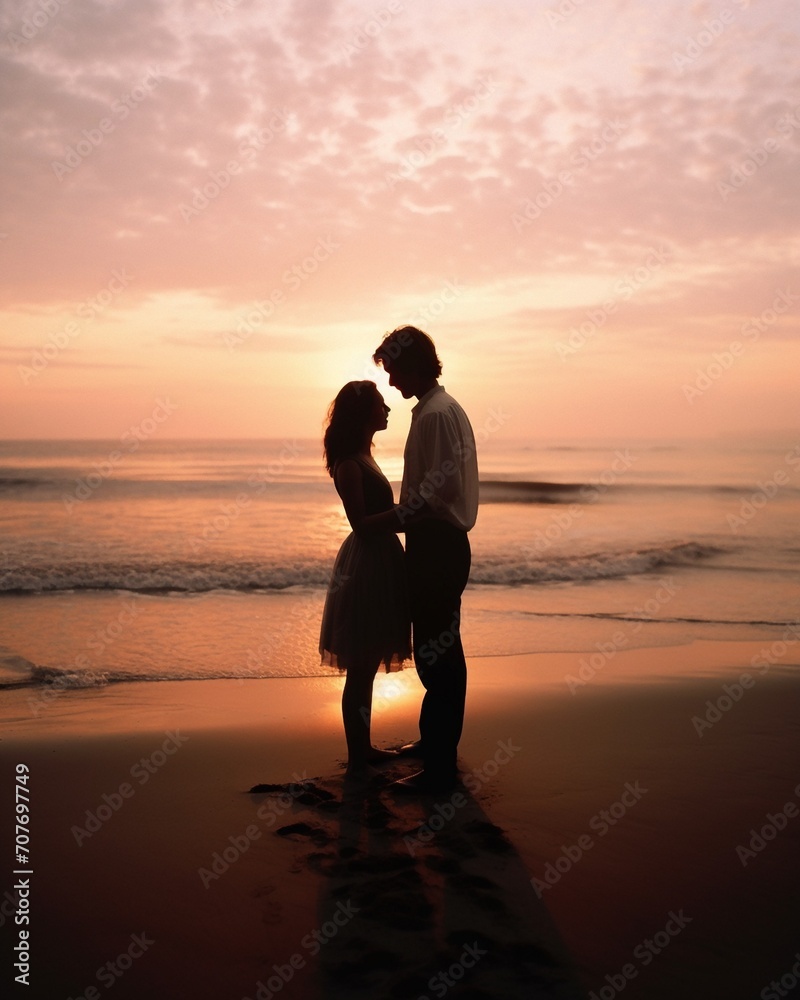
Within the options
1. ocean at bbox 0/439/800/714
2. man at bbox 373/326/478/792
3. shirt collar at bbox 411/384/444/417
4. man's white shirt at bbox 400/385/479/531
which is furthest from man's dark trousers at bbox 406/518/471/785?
ocean at bbox 0/439/800/714

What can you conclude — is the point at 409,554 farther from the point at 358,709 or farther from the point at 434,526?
the point at 358,709

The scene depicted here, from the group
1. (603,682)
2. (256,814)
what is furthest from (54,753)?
(603,682)

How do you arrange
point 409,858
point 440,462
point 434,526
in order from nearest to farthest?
point 409,858
point 440,462
point 434,526

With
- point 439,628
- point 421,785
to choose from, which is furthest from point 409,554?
point 421,785

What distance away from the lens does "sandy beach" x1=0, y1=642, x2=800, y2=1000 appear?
2.76 meters

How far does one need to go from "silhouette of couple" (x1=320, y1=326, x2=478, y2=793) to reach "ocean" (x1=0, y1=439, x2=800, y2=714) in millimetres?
3033

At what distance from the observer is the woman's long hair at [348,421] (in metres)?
4.52

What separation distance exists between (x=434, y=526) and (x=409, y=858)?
157 centimetres

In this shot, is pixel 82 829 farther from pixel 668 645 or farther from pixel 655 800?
pixel 668 645

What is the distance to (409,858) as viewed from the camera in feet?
11.6

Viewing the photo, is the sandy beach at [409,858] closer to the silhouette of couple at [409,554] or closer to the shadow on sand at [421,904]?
the shadow on sand at [421,904]

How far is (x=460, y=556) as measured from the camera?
4.42 m

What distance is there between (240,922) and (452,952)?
2.57 feet

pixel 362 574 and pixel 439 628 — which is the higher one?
pixel 362 574
